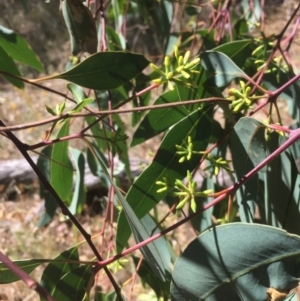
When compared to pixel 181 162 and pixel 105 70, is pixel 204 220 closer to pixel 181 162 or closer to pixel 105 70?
pixel 181 162

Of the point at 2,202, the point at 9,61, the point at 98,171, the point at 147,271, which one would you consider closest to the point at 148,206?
the point at 147,271

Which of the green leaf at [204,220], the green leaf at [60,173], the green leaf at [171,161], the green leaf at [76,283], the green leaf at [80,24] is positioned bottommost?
the green leaf at [204,220]

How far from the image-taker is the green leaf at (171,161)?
23.8 inches

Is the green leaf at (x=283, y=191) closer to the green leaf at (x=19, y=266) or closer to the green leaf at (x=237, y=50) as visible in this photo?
the green leaf at (x=237, y=50)

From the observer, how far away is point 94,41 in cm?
63

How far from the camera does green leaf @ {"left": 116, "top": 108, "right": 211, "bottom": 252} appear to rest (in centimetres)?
61

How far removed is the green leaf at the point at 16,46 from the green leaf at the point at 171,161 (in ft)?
1.33

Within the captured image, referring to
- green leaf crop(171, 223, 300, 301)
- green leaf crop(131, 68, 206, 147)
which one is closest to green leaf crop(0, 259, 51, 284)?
green leaf crop(171, 223, 300, 301)

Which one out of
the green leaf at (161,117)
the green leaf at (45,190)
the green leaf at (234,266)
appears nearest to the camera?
the green leaf at (234,266)

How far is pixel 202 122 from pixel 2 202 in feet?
7.31

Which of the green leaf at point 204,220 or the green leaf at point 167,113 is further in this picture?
the green leaf at point 204,220

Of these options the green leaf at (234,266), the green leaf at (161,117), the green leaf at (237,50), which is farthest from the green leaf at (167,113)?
the green leaf at (234,266)

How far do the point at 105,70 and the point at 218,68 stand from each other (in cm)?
15

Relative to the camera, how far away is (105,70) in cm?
57
